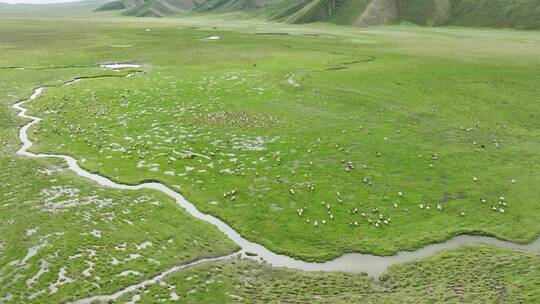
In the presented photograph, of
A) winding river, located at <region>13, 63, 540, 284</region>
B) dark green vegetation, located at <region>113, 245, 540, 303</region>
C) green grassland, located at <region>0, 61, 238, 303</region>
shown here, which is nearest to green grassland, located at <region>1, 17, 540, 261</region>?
winding river, located at <region>13, 63, 540, 284</region>

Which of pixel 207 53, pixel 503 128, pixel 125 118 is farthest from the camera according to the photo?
pixel 207 53

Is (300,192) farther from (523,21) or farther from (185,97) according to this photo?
(523,21)

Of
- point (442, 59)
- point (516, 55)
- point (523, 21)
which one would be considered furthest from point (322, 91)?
point (523, 21)

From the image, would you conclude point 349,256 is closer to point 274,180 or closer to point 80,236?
point 274,180

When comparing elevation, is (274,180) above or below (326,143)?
below

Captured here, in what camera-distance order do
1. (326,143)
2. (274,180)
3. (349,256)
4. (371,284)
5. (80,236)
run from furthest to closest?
(326,143), (274,180), (80,236), (349,256), (371,284)

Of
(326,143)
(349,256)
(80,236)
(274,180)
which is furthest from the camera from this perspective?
(326,143)

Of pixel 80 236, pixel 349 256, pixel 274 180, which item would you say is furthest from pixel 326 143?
pixel 80 236
